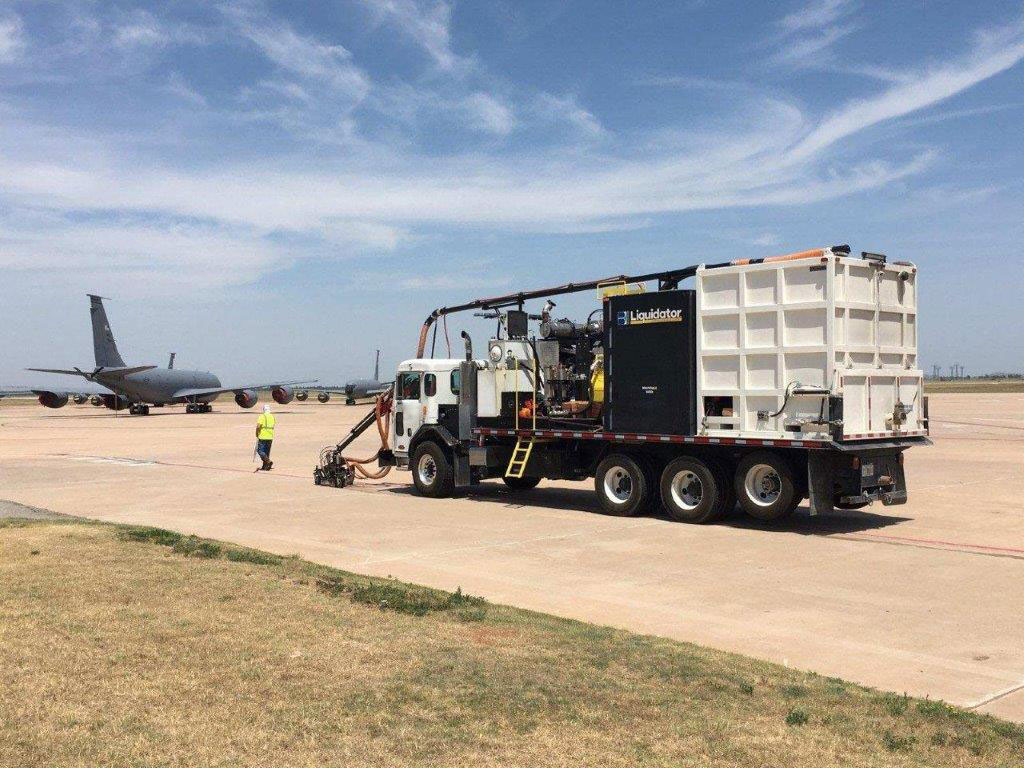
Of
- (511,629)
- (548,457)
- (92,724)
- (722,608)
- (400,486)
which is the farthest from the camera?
(400,486)

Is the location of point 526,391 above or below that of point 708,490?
above

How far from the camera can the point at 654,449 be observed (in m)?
16.2

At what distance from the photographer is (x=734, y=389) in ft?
48.4

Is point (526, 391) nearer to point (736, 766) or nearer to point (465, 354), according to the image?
point (465, 354)

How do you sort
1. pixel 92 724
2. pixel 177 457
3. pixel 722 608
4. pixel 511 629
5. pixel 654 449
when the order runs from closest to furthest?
pixel 92 724
pixel 511 629
pixel 722 608
pixel 654 449
pixel 177 457

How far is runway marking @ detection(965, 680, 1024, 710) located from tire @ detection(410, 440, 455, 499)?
42.9 ft

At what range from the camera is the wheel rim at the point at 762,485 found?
1473 centimetres

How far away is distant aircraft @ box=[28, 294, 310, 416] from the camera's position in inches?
2544

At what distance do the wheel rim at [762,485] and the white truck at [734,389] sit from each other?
0.06ft

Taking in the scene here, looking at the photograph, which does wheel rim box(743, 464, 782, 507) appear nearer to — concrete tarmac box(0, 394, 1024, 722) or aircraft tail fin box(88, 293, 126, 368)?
concrete tarmac box(0, 394, 1024, 722)

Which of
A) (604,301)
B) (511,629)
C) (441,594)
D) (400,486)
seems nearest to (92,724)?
(511,629)

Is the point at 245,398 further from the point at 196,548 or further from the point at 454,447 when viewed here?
the point at 196,548

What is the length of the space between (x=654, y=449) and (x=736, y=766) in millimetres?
11144

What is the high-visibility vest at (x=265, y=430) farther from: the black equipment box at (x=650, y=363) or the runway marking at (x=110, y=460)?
the black equipment box at (x=650, y=363)
